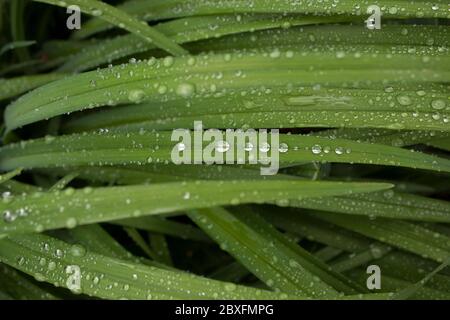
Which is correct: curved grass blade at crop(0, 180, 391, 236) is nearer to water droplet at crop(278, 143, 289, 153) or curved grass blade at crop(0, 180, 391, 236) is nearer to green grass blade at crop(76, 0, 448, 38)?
water droplet at crop(278, 143, 289, 153)

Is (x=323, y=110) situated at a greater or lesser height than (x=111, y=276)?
greater

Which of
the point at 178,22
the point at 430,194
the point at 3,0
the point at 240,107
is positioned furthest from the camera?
the point at 3,0

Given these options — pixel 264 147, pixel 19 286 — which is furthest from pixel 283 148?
pixel 19 286

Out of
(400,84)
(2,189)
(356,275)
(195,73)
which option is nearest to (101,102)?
(195,73)

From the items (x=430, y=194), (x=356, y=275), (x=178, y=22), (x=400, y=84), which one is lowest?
(x=356, y=275)

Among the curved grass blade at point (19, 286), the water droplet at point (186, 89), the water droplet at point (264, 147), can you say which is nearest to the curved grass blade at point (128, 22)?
the water droplet at point (186, 89)

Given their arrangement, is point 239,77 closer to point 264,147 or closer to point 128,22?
point 264,147

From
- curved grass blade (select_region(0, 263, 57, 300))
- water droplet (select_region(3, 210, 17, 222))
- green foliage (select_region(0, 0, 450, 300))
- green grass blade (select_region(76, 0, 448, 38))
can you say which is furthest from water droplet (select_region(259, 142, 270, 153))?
curved grass blade (select_region(0, 263, 57, 300))

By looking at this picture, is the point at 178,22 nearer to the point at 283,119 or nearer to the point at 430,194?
the point at 283,119
